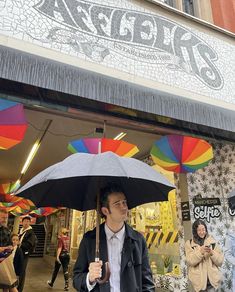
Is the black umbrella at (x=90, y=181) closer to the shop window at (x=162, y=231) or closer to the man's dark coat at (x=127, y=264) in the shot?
the man's dark coat at (x=127, y=264)

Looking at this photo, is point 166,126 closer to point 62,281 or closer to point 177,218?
point 177,218

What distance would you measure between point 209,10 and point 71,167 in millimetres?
6327

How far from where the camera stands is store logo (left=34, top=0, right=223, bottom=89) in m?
4.20

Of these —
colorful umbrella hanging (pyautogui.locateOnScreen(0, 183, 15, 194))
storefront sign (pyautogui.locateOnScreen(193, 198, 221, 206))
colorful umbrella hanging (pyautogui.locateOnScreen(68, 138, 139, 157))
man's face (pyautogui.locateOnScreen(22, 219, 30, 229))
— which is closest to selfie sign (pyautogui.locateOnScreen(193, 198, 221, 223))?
storefront sign (pyautogui.locateOnScreen(193, 198, 221, 206))

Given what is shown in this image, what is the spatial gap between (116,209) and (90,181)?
464mm

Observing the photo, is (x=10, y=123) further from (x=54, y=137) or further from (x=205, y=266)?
(x=205, y=266)

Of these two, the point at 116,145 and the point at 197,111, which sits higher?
the point at 197,111

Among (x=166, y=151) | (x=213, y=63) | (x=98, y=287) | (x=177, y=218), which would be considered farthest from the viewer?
(x=177, y=218)

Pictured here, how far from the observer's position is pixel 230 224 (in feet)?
18.9

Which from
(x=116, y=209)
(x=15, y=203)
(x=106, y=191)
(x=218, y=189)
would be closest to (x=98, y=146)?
(x=106, y=191)

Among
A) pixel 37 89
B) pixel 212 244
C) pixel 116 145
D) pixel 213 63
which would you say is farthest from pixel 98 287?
pixel 213 63

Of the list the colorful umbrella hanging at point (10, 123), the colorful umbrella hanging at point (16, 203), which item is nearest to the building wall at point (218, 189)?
the colorful umbrella hanging at point (10, 123)

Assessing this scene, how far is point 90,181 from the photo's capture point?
8.59 feet

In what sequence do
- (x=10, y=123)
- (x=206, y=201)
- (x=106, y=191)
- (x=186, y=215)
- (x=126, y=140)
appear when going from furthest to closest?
1. (x=126, y=140)
2. (x=206, y=201)
3. (x=186, y=215)
4. (x=10, y=123)
5. (x=106, y=191)
